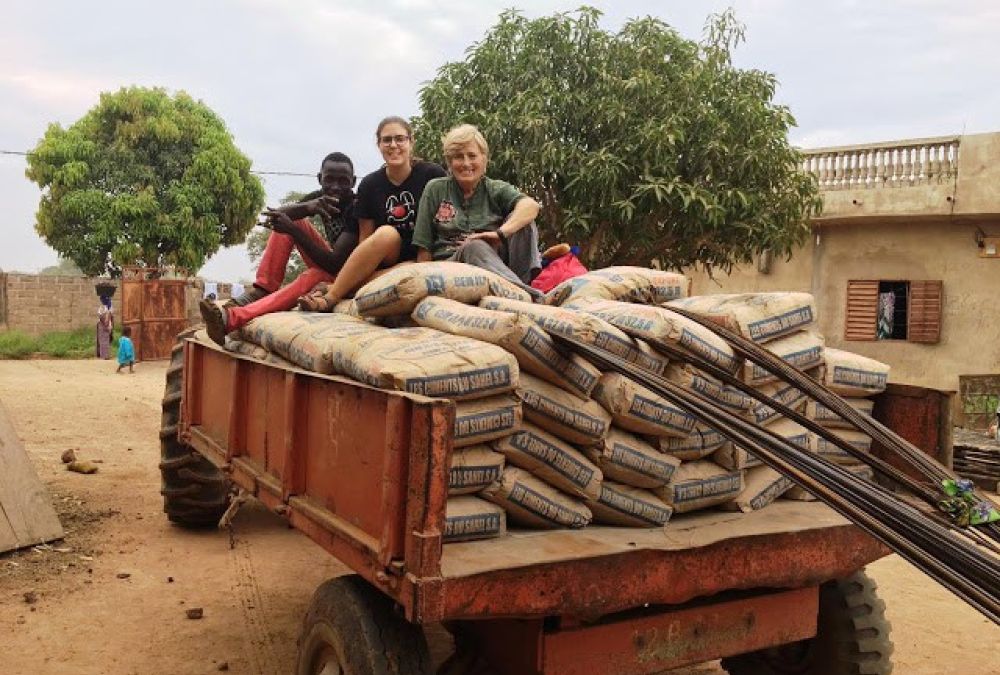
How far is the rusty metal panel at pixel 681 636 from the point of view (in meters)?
2.19

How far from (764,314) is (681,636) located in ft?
3.65

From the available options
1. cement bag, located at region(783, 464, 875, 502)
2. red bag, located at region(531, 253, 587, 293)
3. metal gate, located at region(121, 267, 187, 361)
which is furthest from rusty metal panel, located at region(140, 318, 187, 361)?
cement bag, located at region(783, 464, 875, 502)

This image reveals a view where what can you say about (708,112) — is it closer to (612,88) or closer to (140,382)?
(612,88)

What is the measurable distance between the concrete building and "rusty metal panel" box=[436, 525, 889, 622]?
37.4 feet

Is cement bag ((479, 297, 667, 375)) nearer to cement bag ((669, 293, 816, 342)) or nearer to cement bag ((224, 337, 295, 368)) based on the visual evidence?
cement bag ((669, 293, 816, 342))

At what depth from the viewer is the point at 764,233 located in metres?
11.2

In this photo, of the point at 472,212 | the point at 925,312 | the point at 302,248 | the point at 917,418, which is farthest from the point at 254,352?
the point at 925,312

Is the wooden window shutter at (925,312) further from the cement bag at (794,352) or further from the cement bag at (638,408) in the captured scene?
the cement bag at (638,408)

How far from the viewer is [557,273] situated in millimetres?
4156

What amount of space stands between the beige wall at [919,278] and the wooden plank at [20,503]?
39.3 ft

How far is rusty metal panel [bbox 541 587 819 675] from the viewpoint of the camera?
219 cm

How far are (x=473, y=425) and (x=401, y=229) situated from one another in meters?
2.44

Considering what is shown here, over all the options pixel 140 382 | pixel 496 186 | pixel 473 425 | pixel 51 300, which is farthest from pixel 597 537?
pixel 51 300

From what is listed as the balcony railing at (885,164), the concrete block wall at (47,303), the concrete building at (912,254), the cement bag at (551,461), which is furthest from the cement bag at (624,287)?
the concrete block wall at (47,303)
